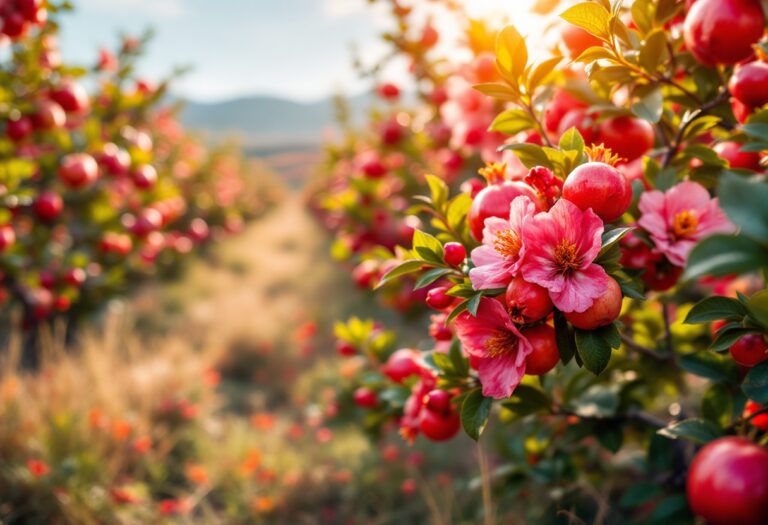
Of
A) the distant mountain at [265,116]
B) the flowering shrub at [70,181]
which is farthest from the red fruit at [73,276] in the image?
the distant mountain at [265,116]

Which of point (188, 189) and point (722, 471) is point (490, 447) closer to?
point (722, 471)

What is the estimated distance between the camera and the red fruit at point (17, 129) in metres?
2.23

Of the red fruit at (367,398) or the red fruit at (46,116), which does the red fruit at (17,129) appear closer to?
the red fruit at (46,116)

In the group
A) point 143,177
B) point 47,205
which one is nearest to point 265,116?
point 143,177

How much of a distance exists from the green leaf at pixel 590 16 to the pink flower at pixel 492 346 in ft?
1.42

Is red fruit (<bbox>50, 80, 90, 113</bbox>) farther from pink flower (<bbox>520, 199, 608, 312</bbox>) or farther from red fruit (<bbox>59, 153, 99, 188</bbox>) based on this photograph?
pink flower (<bbox>520, 199, 608, 312</bbox>)

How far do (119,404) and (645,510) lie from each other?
2584 millimetres

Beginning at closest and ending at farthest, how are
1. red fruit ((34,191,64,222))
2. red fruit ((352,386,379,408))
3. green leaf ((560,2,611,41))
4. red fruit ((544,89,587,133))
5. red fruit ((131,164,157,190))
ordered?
green leaf ((560,2,611,41)) < red fruit ((544,89,587,133)) < red fruit ((352,386,379,408)) < red fruit ((34,191,64,222)) < red fruit ((131,164,157,190))

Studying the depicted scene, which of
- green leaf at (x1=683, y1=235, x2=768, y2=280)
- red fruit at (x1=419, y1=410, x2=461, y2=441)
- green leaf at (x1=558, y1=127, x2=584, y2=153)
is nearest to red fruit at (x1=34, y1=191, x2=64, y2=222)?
red fruit at (x1=419, y1=410, x2=461, y2=441)

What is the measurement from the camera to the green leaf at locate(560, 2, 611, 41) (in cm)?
71

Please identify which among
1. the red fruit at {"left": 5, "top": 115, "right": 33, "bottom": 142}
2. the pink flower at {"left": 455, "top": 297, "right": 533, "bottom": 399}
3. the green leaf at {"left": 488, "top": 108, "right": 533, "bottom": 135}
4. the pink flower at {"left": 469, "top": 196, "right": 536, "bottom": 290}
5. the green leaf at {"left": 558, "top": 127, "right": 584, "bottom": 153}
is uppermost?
the green leaf at {"left": 558, "top": 127, "right": 584, "bottom": 153}

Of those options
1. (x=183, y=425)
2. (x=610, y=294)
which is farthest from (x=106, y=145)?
(x=610, y=294)

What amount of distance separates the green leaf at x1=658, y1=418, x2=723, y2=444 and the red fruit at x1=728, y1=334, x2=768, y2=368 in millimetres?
142

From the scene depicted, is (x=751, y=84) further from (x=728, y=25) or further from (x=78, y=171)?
(x=78, y=171)
